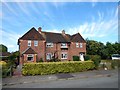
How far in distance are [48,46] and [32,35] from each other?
5004mm

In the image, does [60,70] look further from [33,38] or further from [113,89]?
[33,38]

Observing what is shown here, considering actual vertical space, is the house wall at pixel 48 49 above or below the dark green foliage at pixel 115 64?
above

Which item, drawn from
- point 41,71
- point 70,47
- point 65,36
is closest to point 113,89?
point 41,71

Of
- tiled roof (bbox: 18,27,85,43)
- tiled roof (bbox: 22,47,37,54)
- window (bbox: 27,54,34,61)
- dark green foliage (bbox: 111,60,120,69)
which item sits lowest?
dark green foliage (bbox: 111,60,120,69)

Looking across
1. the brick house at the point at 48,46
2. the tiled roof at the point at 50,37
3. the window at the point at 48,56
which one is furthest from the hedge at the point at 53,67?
the tiled roof at the point at 50,37

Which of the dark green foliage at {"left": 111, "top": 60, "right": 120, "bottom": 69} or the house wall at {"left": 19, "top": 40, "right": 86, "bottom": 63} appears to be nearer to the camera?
the dark green foliage at {"left": 111, "top": 60, "right": 120, "bottom": 69}

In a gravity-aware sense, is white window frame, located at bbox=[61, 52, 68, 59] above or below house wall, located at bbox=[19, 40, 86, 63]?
below

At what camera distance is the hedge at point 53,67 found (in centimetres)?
1983

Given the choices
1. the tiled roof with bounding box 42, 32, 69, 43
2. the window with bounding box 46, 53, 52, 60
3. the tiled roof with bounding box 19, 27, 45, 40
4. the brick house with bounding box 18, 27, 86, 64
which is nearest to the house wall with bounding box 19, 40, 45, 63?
the brick house with bounding box 18, 27, 86, 64

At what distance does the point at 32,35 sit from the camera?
4012cm

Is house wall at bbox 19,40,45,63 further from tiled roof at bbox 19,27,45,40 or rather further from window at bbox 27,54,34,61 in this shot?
window at bbox 27,54,34,61

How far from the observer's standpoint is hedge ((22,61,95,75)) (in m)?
19.8

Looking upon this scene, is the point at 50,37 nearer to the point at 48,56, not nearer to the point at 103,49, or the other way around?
the point at 48,56

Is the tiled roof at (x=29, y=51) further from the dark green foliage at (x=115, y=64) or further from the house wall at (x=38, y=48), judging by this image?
the dark green foliage at (x=115, y=64)
